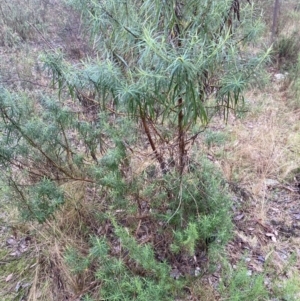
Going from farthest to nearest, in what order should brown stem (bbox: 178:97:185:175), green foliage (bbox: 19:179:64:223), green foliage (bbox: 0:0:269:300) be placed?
green foliage (bbox: 19:179:64:223) < brown stem (bbox: 178:97:185:175) < green foliage (bbox: 0:0:269:300)

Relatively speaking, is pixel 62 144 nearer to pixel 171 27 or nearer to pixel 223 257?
pixel 171 27

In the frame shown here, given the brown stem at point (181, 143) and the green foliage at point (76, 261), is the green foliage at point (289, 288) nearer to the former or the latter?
the brown stem at point (181, 143)

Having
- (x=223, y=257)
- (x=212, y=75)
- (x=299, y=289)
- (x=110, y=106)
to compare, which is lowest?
(x=299, y=289)

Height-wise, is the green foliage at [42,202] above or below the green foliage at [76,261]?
above

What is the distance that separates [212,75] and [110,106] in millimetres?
800

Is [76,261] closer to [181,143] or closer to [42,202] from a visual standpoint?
[42,202]

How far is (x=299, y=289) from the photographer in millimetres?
2191

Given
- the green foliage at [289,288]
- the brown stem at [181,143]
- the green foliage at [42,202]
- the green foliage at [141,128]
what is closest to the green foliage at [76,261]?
the green foliage at [141,128]

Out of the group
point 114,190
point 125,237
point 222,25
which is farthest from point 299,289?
point 222,25

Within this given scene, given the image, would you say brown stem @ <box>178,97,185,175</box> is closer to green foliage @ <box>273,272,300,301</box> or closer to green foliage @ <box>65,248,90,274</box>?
green foliage @ <box>65,248,90,274</box>

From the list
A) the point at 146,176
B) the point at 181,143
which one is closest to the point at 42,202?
the point at 146,176

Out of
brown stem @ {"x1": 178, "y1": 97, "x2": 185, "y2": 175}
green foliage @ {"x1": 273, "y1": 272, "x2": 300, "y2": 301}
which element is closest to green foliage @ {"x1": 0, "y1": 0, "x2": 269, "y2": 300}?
brown stem @ {"x1": 178, "y1": 97, "x2": 185, "y2": 175}

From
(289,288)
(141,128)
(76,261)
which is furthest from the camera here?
(141,128)

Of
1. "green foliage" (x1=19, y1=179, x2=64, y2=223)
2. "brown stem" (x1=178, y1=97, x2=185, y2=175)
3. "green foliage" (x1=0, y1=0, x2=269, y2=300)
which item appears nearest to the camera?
"green foliage" (x1=0, y1=0, x2=269, y2=300)
